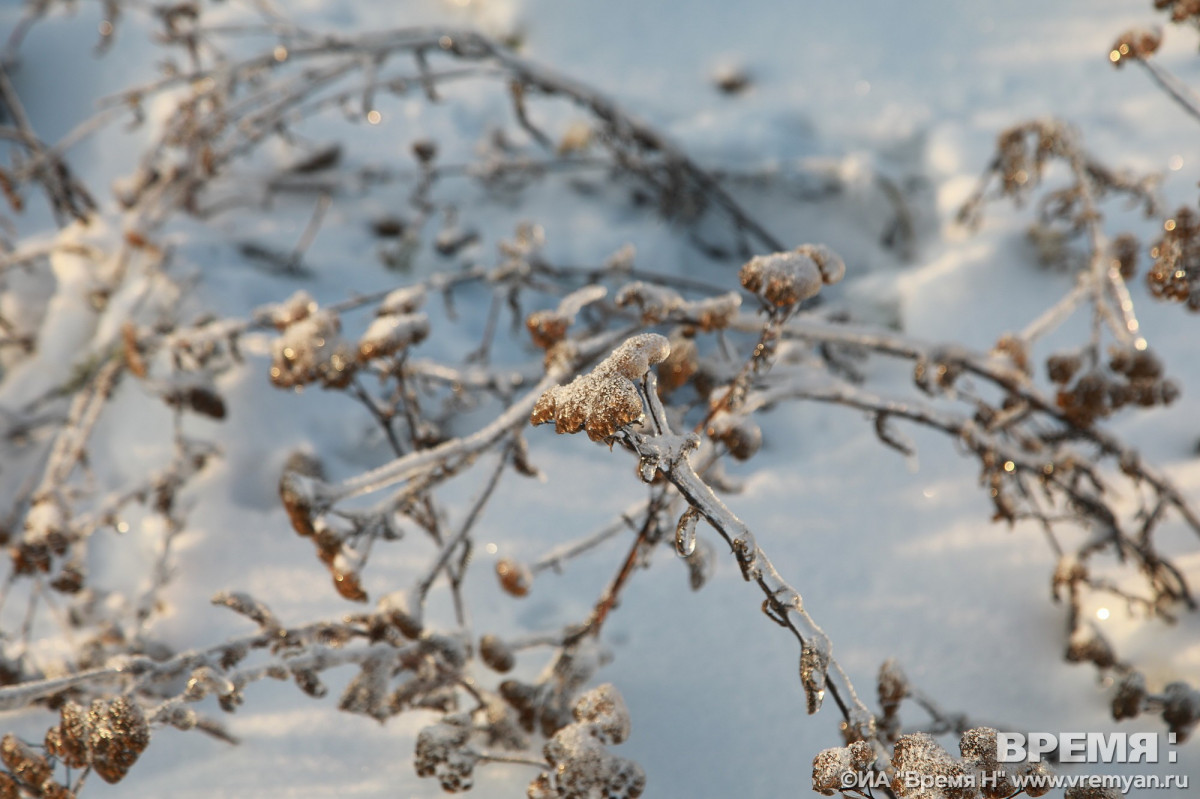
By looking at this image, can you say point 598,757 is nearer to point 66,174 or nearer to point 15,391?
point 15,391

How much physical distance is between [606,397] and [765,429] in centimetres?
138

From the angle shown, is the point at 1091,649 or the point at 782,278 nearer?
the point at 782,278

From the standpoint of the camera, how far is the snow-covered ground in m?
1.36

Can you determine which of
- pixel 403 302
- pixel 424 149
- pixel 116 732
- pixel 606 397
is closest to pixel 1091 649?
pixel 606 397

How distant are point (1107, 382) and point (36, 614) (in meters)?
2.20

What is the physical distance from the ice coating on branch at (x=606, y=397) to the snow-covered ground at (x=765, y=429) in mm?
771

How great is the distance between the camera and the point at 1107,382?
1440 millimetres

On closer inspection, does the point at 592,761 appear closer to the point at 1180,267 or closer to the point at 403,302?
the point at 403,302

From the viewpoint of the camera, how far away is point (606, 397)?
0.75m

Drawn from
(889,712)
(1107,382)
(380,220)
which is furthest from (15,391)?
(1107,382)

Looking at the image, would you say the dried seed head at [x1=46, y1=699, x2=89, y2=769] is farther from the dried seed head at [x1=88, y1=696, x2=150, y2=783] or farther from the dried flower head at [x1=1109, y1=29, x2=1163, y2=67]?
the dried flower head at [x1=1109, y1=29, x2=1163, y2=67]

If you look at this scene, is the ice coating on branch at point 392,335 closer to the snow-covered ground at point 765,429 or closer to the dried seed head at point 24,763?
the snow-covered ground at point 765,429

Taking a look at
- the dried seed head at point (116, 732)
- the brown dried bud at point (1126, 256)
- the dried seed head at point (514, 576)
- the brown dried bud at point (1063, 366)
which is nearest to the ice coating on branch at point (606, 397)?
the dried seed head at point (514, 576)

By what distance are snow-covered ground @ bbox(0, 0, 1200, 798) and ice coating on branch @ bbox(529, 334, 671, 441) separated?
771mm
